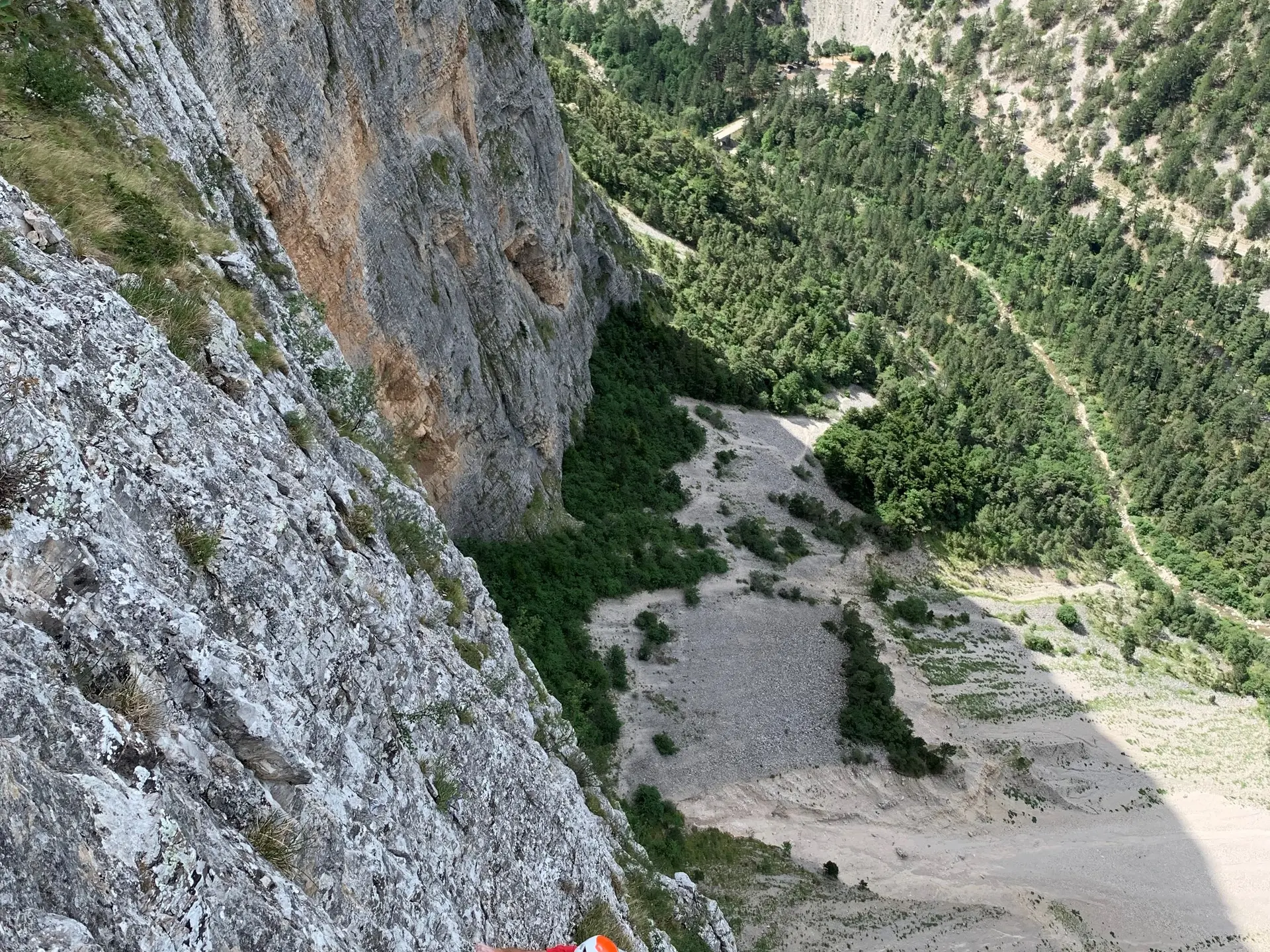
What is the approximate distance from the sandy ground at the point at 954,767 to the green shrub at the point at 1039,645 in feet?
1.90

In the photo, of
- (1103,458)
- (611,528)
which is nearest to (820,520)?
(611,528)

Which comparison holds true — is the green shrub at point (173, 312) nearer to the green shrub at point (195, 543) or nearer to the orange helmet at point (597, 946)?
the green shrub at point (195, 543)

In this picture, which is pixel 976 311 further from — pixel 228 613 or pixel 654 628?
pixel 228 613

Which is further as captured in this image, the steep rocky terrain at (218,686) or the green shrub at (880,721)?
the green shrub at (880,721)

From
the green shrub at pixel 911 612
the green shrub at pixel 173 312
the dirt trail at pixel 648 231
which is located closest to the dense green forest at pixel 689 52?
the dirt trail at pixel 648 231

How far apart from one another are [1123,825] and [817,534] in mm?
23868

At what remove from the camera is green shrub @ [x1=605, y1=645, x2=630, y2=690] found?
38.4 metres

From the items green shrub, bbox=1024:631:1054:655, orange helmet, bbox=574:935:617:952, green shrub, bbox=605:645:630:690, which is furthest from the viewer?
green shrub, bbox=1024:631:1054:655

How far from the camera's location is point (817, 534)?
55906mm

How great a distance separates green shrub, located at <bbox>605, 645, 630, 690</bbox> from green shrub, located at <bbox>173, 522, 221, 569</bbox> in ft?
99.3

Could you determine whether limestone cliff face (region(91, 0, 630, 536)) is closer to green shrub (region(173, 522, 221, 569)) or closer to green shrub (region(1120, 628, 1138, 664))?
green shrub (region(173, 522, 221, 569))

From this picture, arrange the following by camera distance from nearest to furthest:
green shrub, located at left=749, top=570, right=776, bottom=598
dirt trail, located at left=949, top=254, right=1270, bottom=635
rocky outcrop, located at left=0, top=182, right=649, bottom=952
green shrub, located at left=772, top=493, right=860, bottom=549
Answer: rocky outcrop, located at left=0, top=182, right=649, bottom=952, green shrub, located at left=749, top=570, right=776, bottom=598, green shrub, located at left=772, top=493, right=860, bottom=549, dirt trail, located at left=949, top=254, right=1270, bottom=635

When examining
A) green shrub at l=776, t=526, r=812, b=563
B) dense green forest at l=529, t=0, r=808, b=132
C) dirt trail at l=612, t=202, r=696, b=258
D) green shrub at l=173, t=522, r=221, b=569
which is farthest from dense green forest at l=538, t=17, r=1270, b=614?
green shrub at l=173, t=522, r=221, b=569

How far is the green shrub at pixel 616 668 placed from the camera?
3838cm
